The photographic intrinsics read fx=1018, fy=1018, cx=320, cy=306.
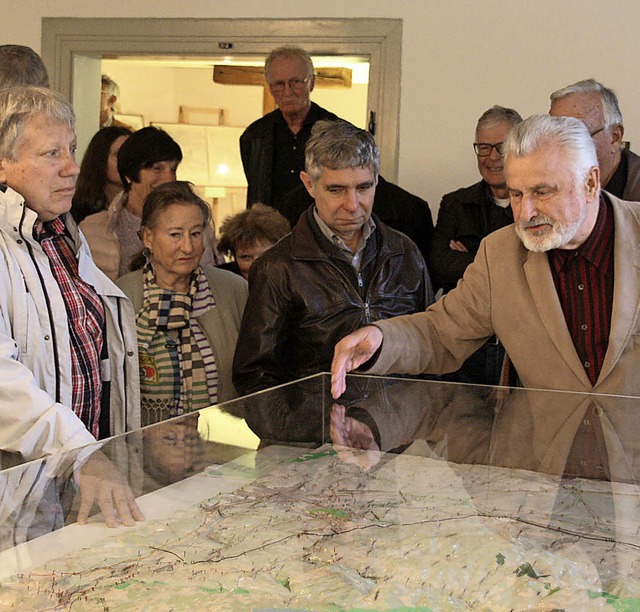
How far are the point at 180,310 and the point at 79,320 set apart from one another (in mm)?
549

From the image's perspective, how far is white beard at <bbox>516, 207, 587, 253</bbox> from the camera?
2.38 meters

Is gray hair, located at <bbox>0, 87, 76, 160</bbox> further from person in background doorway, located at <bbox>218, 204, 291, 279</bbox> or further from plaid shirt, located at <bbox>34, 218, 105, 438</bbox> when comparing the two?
person in background doorway, located at <bbox>218, 204, 291, 279</bbox>

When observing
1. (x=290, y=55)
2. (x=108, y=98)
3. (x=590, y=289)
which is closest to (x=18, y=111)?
(x=590, y=289)

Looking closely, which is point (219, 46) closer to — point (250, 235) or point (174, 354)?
point (250, 235)

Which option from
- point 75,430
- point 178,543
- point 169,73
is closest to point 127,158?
point 75,430

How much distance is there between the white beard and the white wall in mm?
2248

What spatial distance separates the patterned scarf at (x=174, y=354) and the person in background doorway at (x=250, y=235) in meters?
0.64

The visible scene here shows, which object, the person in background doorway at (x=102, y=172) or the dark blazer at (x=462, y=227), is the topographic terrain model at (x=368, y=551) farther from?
the person in background doorway at (x=102, y=172)

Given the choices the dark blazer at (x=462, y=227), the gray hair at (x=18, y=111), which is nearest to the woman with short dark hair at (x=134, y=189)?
the dark blazer at (x=462, y=227)

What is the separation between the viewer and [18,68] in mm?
2938

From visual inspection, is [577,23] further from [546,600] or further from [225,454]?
[546,600]

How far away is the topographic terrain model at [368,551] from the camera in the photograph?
4.13 feet

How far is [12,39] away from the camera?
5.10m

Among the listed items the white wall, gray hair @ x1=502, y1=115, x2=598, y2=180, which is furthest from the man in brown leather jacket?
the white wall
